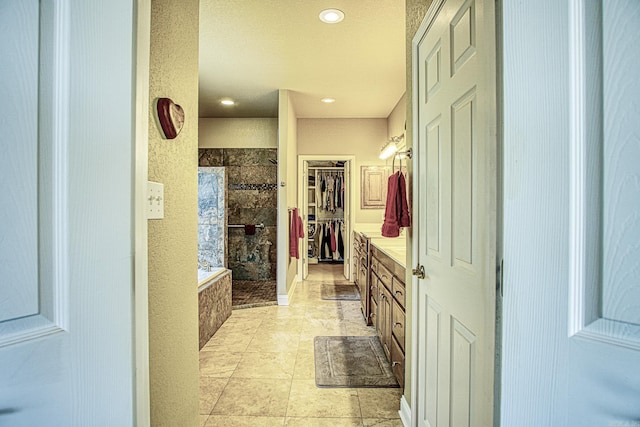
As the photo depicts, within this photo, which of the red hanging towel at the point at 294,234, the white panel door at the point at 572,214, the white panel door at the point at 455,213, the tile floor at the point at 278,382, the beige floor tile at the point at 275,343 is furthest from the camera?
the red hanging towel at the point at 294,234

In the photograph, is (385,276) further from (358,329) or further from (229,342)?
(229,342)

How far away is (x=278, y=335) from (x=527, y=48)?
9.69 feet

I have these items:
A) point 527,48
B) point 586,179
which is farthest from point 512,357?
point 527,48

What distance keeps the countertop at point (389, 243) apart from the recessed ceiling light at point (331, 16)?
187 centimetres

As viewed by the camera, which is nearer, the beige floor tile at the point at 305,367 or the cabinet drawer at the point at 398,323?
the cabinet drawer at the point at 398,323

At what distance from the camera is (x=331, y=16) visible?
2357 millimetres

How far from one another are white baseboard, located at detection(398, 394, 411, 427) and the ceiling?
265 cm

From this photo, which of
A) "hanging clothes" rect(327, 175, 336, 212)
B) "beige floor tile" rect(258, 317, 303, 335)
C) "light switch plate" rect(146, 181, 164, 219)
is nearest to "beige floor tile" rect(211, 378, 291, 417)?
"beige floor tile" rect(258, 317, 303, 335)

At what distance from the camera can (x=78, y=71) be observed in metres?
0.52

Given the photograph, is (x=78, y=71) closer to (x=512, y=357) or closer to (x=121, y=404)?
(x=121, y=404)

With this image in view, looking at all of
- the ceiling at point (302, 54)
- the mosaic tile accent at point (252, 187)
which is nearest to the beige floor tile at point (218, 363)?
the ceiling at point (302, 54)

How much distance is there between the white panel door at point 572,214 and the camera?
0.45m

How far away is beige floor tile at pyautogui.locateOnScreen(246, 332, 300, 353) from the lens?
104 inches

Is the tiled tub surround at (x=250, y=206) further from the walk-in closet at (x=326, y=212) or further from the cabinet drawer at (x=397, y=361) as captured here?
the cabinet drawer at (x=397, y=361)
